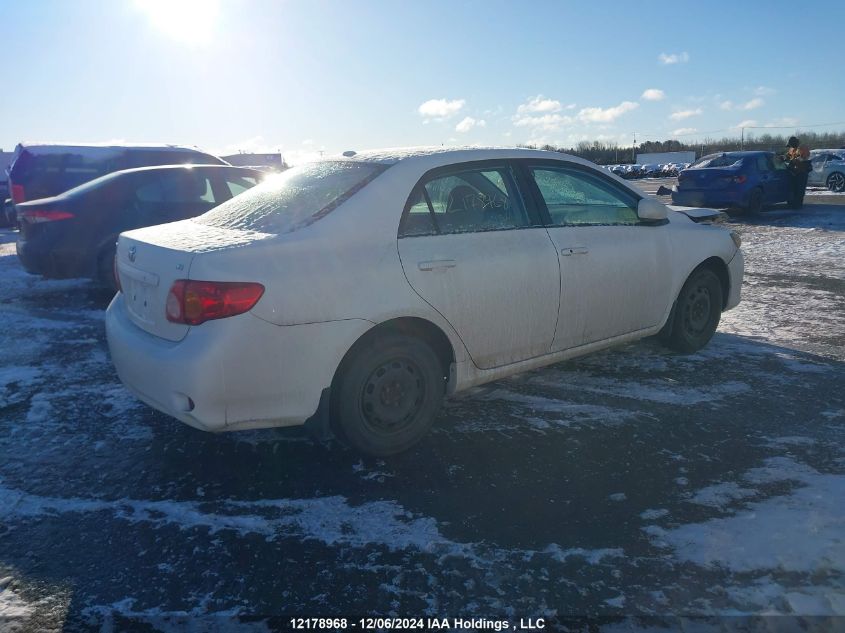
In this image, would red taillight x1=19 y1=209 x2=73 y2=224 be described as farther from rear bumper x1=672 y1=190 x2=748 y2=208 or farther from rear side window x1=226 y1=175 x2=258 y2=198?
rear bumper x1=672 y1=190 x2=748 y2=208

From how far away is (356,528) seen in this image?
9.61ft

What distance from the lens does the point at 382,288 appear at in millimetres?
3350

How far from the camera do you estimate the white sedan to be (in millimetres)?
3066

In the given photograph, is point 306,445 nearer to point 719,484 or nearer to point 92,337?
point 719,484

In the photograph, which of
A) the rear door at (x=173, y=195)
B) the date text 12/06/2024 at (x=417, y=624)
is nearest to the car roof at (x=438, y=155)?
the date text 12/06/2024 at (x=417, y=624)

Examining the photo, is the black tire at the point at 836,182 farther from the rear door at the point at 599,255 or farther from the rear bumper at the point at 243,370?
the rear bumper at the point at 243,370

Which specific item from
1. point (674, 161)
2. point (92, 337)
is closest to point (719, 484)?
point (92, 337)

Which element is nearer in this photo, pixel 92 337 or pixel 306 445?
pixel 306 445

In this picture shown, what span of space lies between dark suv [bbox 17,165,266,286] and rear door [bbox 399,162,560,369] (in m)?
4.67

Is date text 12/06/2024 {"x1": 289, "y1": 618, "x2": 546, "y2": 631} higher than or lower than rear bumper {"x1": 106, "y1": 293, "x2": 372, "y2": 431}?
lower

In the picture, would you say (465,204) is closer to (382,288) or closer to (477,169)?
(477,169)

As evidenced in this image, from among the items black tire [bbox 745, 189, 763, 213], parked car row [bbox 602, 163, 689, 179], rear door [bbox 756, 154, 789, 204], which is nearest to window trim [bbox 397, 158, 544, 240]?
black tire [bbox 745, 189, 763, 213]

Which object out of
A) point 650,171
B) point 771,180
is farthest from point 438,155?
point 650,171

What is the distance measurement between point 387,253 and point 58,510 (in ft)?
6.46
